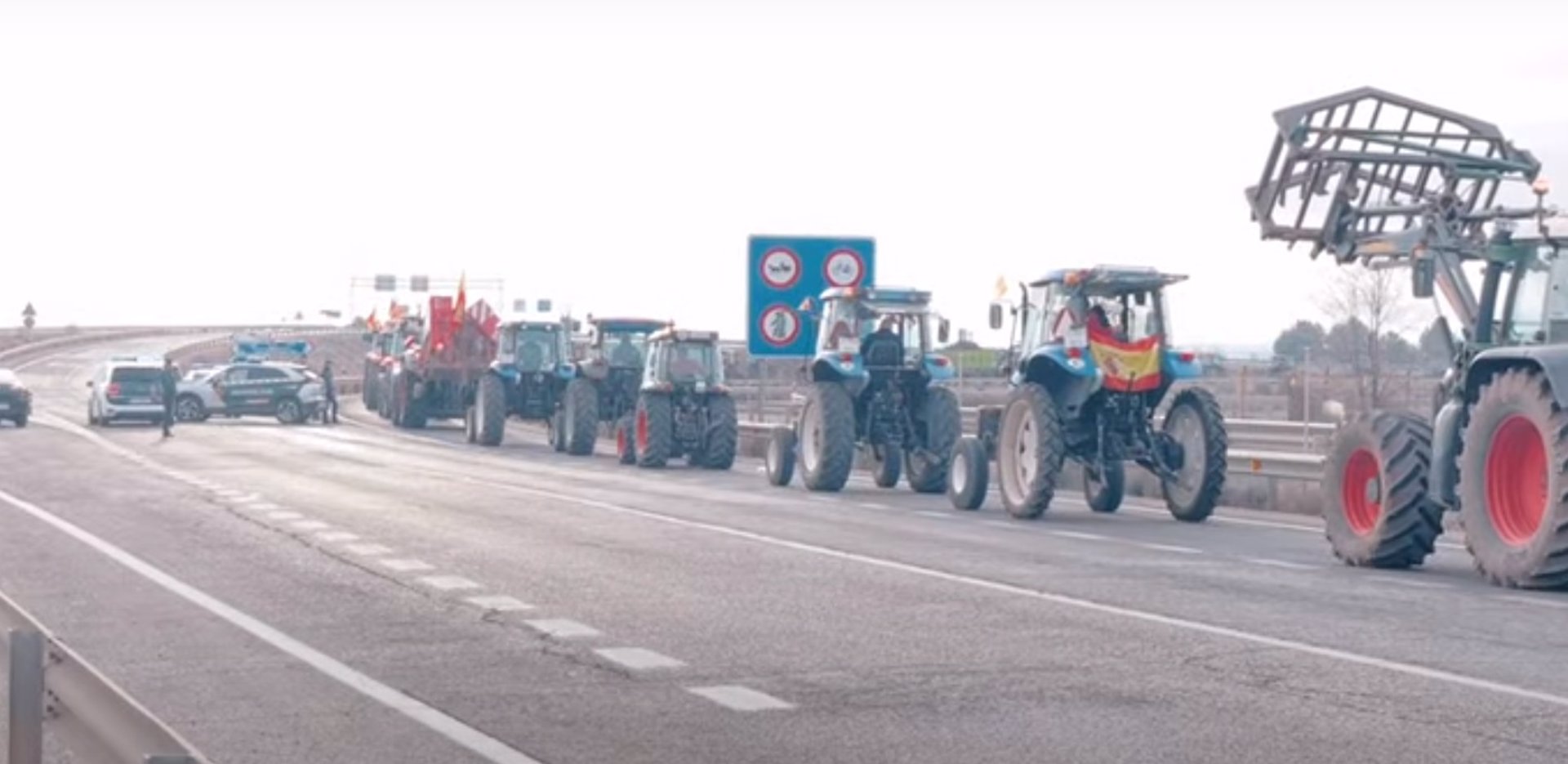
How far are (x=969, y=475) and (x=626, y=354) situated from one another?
19.8 m

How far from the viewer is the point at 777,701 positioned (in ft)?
36.4

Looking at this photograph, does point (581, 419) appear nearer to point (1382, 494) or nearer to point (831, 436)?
point (831, 436)

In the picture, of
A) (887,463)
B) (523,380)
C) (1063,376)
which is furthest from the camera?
(523,380)

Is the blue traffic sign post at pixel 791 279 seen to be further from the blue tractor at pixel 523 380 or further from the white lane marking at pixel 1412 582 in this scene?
the white lane marking at pixel 1412 582

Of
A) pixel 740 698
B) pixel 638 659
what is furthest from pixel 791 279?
pixel 740 698

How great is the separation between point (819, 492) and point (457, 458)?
1139 centimetres

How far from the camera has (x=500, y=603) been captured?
15.4 m

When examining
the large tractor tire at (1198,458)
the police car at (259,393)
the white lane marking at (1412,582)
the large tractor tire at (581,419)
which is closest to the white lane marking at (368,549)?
the white lane marking at (1412,582)

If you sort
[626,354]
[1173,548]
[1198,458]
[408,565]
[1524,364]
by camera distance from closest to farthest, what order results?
[1524,364], [408,565], [1173,548], [1198,458], [626,354]

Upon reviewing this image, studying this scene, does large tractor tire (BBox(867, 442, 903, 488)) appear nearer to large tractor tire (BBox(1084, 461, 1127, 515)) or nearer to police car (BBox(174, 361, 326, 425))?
large tractor tire (BBox(1084, 461, 1127, 515))

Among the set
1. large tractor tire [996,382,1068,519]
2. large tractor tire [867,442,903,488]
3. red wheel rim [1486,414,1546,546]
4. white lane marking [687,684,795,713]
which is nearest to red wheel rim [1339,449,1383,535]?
red wheel rim [1486,414,1546,546]

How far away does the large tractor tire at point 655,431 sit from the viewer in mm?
37250

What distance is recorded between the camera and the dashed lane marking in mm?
17766

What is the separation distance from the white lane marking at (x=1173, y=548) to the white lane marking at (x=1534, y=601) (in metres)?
4.04
